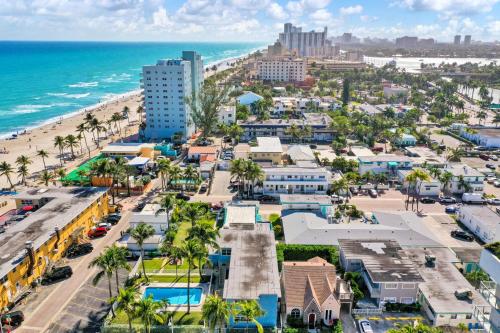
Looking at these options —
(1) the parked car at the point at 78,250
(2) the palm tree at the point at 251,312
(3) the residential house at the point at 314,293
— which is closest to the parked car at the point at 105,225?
(1) the parked car at the point at 78,250

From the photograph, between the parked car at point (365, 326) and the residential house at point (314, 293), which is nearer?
the parked car at point (365, 326)

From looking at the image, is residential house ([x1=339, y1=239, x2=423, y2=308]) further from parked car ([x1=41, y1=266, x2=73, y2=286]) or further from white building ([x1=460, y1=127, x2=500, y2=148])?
white building ([x1=460, y1=127, x2=500, y2=148])

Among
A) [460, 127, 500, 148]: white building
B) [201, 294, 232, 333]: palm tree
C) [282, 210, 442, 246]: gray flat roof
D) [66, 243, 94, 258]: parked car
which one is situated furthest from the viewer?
[460, 127, 500, 148]: white building

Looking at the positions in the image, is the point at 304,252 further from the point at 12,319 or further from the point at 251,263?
the point at 12,319

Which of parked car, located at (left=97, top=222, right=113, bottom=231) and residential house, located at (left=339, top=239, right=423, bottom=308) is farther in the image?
parked car, located at (left=97, top=222, right=113, bottom=231)

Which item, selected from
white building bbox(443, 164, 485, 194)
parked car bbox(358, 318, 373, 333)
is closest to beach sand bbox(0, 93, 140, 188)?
parked car bbox(358, 318, 373, 333)

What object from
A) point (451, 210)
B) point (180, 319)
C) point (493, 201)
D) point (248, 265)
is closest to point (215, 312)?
point (180, 319)

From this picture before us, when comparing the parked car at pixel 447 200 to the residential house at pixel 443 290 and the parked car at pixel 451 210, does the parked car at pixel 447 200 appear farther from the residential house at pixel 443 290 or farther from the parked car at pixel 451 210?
the residential house at pixel 443 290
